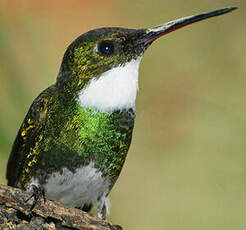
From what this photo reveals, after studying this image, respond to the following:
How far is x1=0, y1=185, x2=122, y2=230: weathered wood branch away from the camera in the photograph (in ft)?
8.20

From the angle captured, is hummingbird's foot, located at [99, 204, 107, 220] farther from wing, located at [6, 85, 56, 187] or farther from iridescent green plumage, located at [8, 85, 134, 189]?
wing, located at [6, 85, 56, 187]

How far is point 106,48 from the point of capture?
281 cm

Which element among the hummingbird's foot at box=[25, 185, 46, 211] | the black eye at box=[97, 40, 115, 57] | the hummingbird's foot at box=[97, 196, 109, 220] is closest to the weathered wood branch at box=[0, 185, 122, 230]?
the hummingbird's foot at box=[25, 185, 46, 211]

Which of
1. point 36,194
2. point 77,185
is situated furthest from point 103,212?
point 36,194

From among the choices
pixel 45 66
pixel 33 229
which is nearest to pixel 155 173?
pixel 45 66

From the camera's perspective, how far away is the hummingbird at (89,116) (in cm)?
277

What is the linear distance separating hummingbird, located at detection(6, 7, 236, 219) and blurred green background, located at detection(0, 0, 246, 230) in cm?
82

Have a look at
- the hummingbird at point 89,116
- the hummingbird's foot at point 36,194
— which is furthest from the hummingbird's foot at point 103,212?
the hummingbird's foot at point 36,194

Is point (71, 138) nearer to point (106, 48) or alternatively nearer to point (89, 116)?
point (89, 116)

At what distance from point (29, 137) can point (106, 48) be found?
0.63m

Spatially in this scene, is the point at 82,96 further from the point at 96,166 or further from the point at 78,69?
the point at 96,166

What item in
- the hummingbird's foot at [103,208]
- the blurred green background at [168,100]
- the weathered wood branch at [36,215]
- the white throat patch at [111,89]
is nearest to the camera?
the weathered wood branch at [36,215]

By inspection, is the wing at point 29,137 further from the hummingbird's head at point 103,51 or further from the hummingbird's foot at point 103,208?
the hummingbird's foot at point 103,208

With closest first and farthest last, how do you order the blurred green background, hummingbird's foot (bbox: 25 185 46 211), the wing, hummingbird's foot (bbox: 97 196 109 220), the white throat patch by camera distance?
hummingbird's foot (bbox: 25 185 46 211), the white throat patch, the wing, hummingbird's foot (bbox: 97 196 109 220), the blurred green background
